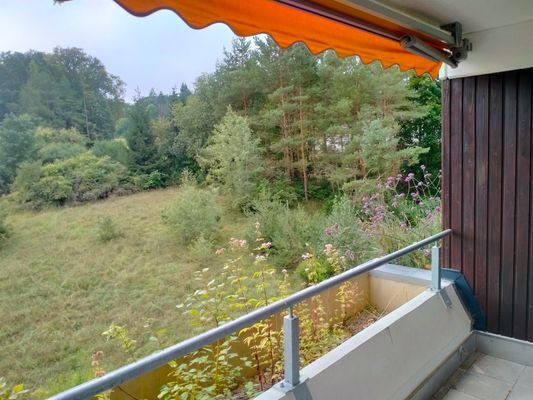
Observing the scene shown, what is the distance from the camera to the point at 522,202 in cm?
231

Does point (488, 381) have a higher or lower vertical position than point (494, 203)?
lower

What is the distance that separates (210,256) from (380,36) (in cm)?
793

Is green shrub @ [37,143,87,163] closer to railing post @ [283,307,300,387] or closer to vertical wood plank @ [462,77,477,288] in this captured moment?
vertical wood plank @ [462,77,477,288]

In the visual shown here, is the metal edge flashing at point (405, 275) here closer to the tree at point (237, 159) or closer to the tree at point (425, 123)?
the tree at point (237, 159)

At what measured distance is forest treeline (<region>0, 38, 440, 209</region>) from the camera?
9336mm

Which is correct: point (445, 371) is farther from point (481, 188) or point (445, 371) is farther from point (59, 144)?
point (59, 144)

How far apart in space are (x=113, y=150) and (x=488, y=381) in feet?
34.9

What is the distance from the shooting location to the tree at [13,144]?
8977 mm

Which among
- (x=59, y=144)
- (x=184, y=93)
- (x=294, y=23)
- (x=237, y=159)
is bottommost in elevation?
(x=237, y=159)

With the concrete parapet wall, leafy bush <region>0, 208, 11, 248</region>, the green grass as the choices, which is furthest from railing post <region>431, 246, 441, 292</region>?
leafy bush <region>0, 208, 11, 248</region>

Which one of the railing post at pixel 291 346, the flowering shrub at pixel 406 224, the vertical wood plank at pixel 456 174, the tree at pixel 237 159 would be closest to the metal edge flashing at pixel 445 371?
the vertical wood plank at pixel 456 174

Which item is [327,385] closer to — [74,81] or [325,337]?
[325,337]

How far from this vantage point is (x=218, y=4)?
109 centimetres

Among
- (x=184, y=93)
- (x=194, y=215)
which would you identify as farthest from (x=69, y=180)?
(x=184, y=93)
